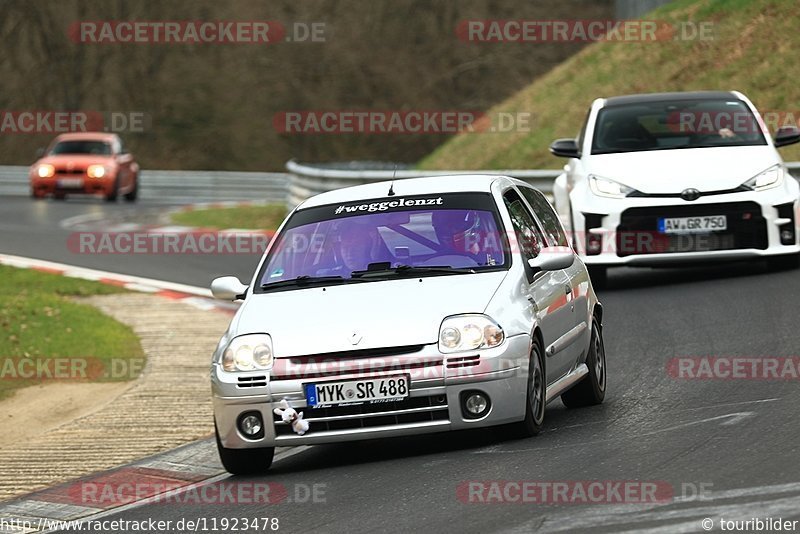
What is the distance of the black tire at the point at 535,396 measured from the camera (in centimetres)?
846

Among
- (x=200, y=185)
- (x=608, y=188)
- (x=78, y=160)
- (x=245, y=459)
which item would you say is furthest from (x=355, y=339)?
(x=200, y=185)

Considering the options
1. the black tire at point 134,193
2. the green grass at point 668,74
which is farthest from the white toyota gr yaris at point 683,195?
the black tire at point 134,193

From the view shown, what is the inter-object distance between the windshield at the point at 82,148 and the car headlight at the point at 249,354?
1103 inches

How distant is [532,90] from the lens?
3111 cm

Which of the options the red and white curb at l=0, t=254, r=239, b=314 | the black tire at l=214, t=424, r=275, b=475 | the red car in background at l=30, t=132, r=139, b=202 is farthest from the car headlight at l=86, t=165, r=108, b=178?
the black tire at l=214, t=424, r=275, b=475

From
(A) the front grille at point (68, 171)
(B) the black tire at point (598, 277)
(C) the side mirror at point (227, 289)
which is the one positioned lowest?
(B) the black tire at point (598, 277)

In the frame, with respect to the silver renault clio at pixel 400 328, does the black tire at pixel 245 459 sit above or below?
below

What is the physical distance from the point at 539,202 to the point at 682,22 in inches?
767

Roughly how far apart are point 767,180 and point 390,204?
629 cm

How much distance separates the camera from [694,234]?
14570 mm

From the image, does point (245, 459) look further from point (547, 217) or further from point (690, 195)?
point (690, 195)

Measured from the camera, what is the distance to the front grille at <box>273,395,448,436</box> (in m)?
8.30

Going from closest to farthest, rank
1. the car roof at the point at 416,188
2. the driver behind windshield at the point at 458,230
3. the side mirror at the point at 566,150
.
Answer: the driver behind windshield at the point at 458,230 < the car roof at the point at 416,188 < the side mirror at the point at 566,150

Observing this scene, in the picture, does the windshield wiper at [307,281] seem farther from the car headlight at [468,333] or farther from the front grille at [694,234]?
the front grille at [694,234]
